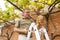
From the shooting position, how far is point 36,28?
13.1 feet

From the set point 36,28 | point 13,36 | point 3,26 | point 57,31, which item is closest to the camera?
point 36,28

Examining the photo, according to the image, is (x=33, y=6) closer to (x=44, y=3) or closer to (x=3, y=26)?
(x=44, y=3)

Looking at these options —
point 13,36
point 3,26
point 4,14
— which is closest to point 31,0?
point 4,14

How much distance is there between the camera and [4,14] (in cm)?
551

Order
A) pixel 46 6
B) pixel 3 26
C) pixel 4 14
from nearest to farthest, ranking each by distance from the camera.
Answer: pixel 46 6, pixel 4 14, pixel 3 26

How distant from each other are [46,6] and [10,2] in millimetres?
→ 888

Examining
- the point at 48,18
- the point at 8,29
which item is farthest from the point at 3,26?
the point at 48,18

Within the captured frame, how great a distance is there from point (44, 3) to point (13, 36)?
2.94 m

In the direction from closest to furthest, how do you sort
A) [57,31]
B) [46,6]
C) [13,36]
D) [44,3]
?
1. [44,3]
2. [46,6]
3. [57,31]
4. [13,36]

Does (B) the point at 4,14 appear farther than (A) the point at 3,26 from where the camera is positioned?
No

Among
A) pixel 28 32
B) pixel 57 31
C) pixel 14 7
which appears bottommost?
pixel 28 32

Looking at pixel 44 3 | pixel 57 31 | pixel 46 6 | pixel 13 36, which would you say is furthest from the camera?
pixel 13 36

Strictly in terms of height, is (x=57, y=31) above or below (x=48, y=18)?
below

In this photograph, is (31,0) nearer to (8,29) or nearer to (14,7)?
(14,7)
